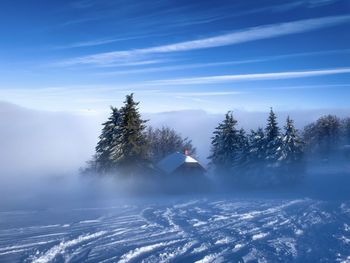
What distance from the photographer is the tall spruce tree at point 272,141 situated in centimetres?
4216

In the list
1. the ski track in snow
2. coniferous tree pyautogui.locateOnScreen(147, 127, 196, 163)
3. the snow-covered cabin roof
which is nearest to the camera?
the ski track in snow

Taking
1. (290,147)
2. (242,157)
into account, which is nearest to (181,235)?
(242,157)

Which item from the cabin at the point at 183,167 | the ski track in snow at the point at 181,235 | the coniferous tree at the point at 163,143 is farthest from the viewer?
the coniferous tree at the point at 163,143

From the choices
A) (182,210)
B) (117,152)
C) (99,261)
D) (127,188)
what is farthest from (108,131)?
(99,261)

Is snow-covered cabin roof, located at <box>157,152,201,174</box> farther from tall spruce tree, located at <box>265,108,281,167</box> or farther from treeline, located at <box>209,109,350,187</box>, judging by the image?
tall spruce tree, located at <box>265,108,281,167</box>

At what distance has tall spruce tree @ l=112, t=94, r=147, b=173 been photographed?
1519 inches

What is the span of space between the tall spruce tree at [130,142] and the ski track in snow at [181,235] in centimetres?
1251

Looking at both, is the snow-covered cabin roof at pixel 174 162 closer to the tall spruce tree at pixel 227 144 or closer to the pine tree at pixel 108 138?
the tall spruce tree at pixel 227 144

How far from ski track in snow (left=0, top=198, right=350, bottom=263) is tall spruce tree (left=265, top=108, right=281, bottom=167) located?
15.6 metres

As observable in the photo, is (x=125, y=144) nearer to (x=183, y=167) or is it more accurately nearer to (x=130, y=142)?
(x=130, y=142)

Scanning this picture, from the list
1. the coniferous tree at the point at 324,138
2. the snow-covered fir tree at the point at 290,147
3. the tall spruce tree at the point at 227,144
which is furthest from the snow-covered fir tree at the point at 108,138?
the coniferous tree at the point at 324,138

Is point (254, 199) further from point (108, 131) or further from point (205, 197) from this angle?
point (108, 131)

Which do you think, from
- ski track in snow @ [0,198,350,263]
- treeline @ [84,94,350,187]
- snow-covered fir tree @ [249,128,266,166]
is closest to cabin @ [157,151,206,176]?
treeline @ [84,94,350,187]

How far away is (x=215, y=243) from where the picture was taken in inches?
631
